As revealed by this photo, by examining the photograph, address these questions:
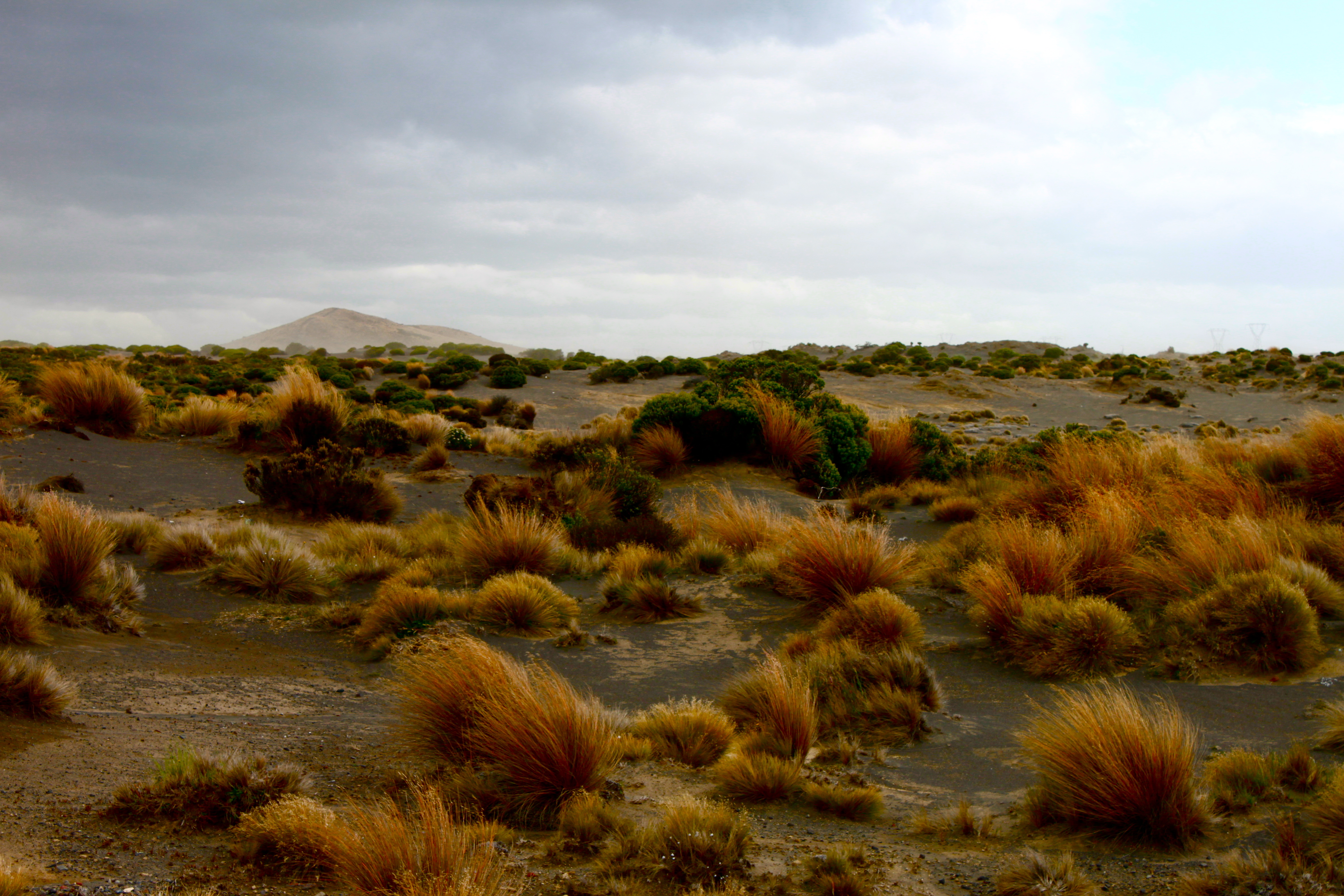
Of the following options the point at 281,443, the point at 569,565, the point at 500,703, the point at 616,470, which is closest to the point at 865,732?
the point at 500,703

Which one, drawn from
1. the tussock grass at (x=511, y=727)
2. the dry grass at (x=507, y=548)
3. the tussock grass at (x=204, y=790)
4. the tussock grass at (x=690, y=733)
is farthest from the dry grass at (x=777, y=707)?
the dry grass at (x=507, y=548)

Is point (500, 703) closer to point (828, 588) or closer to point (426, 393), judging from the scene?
point (828, 588)

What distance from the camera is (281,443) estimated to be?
1553cm

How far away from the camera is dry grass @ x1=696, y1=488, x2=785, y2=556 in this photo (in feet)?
32.3

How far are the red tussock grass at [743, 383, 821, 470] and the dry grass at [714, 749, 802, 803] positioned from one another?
10526mm

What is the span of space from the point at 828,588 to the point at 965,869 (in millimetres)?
4271

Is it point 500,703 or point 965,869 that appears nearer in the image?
point 965,869

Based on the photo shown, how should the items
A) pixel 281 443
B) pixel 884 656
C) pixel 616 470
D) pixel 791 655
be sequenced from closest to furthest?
pixel 884 656, pixel 791 655, pixel 616 470, pixel 281 443

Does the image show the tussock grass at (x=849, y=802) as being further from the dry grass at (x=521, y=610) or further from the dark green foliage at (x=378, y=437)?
the dark green foliage at (x=378, y=437)

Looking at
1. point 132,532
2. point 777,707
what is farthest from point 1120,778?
point 132,532

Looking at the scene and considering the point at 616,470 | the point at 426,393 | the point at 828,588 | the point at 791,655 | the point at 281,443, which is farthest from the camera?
the point at 426,393

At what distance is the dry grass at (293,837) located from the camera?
334 centimetres

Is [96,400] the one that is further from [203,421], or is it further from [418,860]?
[418,860]

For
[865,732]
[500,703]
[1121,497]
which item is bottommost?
[865,732]
